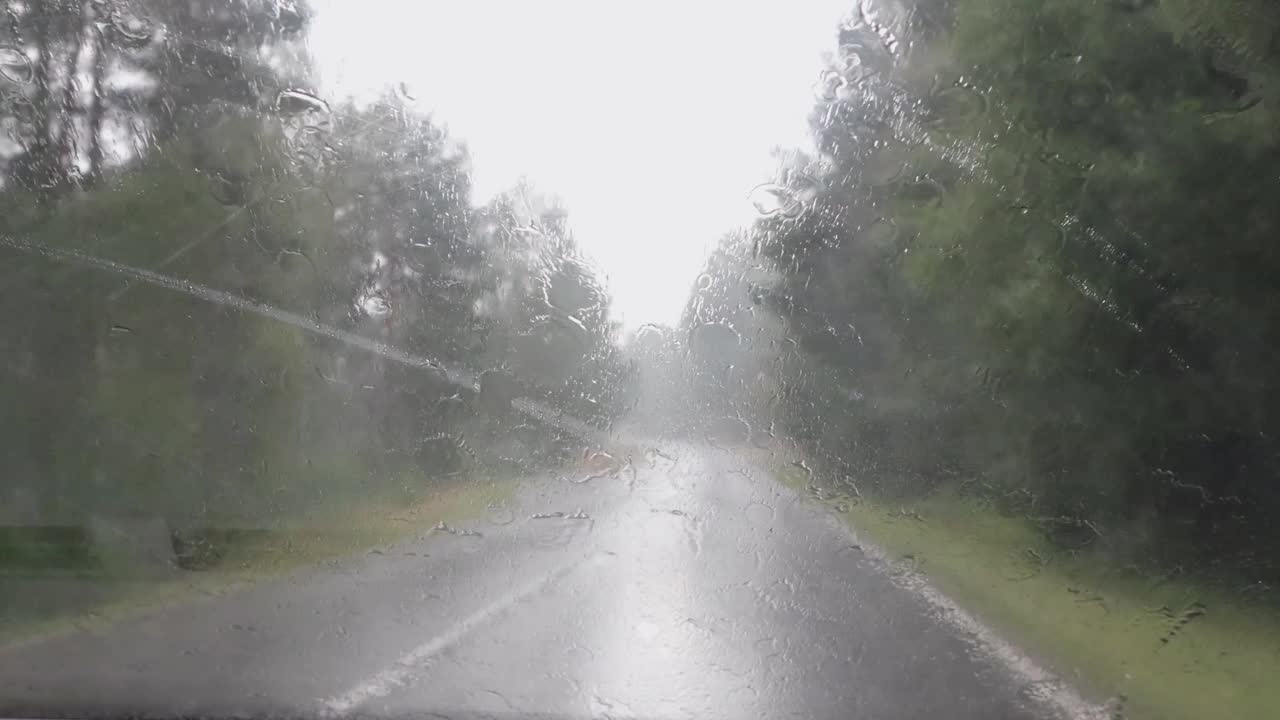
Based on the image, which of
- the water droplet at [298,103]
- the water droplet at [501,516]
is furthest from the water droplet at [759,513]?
the water droplet at [298,103]

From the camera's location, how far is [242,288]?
9.20 metres

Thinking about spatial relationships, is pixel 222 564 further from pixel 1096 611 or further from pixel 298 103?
pixel 1096 611

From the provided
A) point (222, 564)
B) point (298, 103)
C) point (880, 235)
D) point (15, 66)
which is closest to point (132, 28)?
point (15, 66)

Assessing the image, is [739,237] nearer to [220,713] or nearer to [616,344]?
[616,344]

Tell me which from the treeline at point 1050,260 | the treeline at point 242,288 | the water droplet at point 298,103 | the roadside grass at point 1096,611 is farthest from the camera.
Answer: the treeline at point 242,288

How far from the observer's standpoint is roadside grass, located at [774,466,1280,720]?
5.71m

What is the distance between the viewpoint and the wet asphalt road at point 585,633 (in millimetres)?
5562

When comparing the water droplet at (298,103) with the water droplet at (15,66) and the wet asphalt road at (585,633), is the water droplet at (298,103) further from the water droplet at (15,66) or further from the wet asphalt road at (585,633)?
the wet asphalt road at (585,633)

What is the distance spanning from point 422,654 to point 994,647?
3.82m

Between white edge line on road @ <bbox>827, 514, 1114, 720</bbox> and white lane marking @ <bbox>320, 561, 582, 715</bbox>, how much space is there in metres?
2.41

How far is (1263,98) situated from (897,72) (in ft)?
8.56

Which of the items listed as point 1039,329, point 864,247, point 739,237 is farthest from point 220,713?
point 1039,329

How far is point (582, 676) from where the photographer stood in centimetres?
600

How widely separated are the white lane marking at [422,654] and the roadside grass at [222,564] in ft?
2.66
